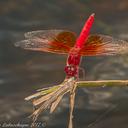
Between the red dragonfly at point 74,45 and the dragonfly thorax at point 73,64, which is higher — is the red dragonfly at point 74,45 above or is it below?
above

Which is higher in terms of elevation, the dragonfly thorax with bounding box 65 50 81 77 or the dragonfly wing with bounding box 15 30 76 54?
the dragonfly wing with bounding box 15 30 76 54

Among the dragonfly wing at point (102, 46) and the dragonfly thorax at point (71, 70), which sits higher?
the dragonfly wing at point (102, 46)

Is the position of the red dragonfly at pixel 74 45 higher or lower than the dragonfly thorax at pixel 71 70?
higher

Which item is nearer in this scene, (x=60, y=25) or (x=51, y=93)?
(x=51, y=93)

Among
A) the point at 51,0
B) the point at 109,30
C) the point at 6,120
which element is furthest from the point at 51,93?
the point at 51,0

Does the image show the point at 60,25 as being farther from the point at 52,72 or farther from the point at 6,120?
the point at 6,120
